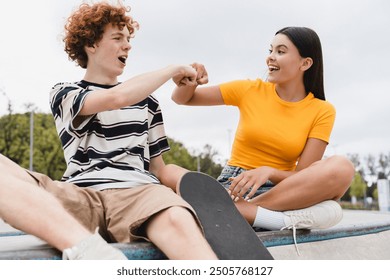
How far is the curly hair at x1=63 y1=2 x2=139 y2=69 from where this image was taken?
8.70 feet

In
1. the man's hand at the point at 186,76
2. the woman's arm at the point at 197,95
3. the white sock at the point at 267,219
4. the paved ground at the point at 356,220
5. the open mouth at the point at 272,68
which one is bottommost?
the paved ground at the point at 356,220

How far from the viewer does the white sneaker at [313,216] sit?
8.42 feet

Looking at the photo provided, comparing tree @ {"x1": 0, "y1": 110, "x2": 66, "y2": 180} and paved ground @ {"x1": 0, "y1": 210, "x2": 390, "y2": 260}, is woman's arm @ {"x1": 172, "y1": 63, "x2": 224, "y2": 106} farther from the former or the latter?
tree @ {"x1": 0, "y1": 110, "x2": 66, "y2": 180}

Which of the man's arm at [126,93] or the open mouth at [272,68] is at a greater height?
the open mouth at [272,68]

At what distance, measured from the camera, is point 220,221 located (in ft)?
6.79

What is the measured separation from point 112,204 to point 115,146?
0.37m

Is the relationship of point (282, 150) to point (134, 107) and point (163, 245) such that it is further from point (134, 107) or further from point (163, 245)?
point (163, 245)

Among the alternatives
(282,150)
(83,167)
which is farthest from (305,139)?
(83,167)

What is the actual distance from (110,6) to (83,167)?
Answer: 1030 mm

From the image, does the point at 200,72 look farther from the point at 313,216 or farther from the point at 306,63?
the point at 313,216

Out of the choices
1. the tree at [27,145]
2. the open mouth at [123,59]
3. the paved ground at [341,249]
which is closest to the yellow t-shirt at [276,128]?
the paved ground at [341,249]

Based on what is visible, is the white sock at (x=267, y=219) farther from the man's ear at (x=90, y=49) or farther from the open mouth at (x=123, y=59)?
the man's ear at (x=90, y=49)

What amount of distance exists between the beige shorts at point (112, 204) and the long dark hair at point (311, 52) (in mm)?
Result: 1525
